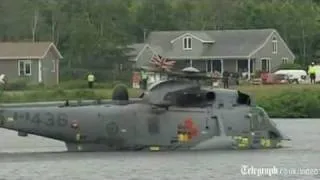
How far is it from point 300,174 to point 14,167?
10846 mm

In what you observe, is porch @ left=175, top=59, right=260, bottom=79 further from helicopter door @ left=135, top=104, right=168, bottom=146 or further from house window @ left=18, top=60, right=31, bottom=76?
helicopter door @ left=135, top=104, right=168, bottom=146

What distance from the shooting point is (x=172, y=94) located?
39.1 metres

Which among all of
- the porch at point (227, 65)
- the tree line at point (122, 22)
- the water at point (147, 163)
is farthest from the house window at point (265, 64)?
the water at point (147, 163)

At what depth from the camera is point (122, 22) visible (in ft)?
429

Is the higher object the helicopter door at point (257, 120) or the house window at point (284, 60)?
the house window at point (284, 60)

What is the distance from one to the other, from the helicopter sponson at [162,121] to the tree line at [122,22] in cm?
7202

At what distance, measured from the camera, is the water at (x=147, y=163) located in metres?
31.9

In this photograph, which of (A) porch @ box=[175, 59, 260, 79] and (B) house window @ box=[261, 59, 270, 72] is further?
(B) house window @ box=[261, 59, 270, 72]

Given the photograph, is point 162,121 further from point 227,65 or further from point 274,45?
point 274,45

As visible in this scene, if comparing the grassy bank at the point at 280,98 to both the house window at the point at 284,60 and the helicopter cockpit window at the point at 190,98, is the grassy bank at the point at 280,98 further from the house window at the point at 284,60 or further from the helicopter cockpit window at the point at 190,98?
the house window at the point at 284,60

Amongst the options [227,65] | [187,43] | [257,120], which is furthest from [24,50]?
[257,120]

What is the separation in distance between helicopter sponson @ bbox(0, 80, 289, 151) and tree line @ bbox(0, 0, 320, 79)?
72.0 meters

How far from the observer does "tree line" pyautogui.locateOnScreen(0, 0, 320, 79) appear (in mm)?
112875

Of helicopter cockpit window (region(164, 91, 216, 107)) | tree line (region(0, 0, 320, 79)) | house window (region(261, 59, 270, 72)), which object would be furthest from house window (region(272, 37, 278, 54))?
helicopter cockpit window (region(164, 91, 216, 107))
